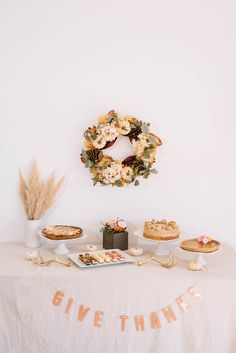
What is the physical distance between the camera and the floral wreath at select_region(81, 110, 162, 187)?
2.41 metres

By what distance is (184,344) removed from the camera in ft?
6.63

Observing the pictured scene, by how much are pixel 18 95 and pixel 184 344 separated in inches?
65.8

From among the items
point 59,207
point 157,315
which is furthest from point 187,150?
point 157,315

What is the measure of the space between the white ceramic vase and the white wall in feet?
0.46

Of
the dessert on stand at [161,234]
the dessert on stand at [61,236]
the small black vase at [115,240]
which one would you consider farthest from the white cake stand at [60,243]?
the dessert on stand at [161,234]

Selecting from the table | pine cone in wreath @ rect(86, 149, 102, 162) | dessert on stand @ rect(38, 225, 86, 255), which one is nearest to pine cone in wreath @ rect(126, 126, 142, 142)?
pine cone in wreath @ rect(86, 149, 102, 162)

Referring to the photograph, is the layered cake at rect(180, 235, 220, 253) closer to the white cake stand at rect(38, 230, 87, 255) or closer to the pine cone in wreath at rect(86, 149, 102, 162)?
the white cake stand at rect(38, 230, 87, 255)

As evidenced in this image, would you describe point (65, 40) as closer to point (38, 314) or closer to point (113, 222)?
→ point (113, 222)

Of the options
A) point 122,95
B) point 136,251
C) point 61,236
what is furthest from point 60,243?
point 122,95

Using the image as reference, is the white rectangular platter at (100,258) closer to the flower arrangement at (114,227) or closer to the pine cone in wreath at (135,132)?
the flower arrangement at (114,227)

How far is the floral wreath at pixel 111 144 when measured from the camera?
2.41m

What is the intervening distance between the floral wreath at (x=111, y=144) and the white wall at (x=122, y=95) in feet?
0.30

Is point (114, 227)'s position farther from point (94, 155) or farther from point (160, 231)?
point (94, 155)

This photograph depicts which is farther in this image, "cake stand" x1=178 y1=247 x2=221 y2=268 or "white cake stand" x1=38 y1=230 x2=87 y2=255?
"white cake stand" x1=38 y1=230 x2=87 y2=255
